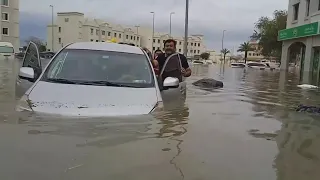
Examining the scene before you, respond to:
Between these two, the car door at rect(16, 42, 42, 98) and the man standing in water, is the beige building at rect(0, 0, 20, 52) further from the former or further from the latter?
the man standing in water

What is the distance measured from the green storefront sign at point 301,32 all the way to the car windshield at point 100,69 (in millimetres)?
22440

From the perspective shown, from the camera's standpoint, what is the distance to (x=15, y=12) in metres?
70.4

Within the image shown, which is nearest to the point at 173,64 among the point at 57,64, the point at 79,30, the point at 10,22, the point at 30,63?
the point at 30,63

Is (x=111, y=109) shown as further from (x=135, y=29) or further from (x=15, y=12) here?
(x=135, y=29)

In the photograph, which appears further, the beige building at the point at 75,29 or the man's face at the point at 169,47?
the beige building at the point at 75,29

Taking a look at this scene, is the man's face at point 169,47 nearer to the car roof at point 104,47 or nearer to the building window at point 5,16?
the car roof at point 104,47

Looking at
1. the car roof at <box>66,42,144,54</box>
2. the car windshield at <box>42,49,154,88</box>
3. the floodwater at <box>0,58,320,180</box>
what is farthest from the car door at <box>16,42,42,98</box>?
the car windshield at <box>42,49,154,88</box>

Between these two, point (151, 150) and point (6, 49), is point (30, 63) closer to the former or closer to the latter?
point (151, 150)

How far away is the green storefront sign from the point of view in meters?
26.1

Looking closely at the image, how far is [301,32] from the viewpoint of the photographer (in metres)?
29.2

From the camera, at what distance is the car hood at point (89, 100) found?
15.5ft

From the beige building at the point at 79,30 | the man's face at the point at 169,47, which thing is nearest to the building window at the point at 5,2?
the beige building at the point at 79,30

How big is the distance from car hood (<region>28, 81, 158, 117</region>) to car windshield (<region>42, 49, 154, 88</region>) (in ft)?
0.67

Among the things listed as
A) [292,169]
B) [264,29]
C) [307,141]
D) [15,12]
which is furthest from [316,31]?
[15,12]
